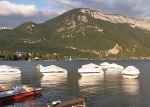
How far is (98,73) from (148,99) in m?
71.0

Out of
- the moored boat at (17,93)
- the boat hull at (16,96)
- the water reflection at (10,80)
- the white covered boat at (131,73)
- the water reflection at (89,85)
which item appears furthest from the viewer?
the white covered boat at (131,73)

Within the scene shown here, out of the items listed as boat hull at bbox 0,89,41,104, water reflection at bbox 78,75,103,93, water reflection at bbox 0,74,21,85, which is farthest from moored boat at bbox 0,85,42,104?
water reflection at bbox 0,74,21,85

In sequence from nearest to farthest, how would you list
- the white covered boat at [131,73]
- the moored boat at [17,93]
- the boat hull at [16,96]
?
the boat hull at [16,96], the moored boat at [17,93], the white covered boat at [131,73]

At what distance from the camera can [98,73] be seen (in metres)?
138

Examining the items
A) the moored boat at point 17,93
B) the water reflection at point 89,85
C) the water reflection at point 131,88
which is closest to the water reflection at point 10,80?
the water reflection at point 89,85

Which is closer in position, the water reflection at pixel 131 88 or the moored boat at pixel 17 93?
the moored boat at pixel 17 93

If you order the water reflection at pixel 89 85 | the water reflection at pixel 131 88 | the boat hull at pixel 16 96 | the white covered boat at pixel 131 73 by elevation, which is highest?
the white covered boat at pixel 131 73

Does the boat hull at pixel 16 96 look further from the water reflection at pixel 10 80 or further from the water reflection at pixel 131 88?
the water reflection at pixel 10 80

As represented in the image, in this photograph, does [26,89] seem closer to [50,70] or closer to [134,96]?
[134,96]

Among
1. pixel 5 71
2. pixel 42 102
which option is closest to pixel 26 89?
pixel 42 102

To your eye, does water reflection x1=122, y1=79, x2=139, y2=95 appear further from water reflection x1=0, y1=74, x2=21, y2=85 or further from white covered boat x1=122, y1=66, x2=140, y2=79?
water reflection x1=0, y1=74, x2=21, y2=85

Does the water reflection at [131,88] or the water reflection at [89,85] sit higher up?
the water reflection at [89,85]

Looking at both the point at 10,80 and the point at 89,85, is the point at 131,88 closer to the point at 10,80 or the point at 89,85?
the point at 89,85

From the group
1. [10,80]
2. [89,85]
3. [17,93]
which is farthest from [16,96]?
[10,80]
